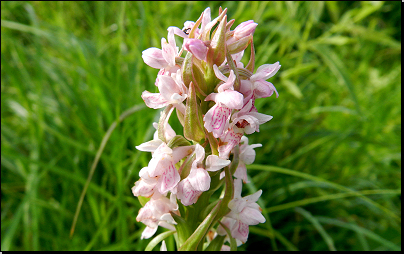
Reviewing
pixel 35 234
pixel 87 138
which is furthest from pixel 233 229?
pixel 87 138

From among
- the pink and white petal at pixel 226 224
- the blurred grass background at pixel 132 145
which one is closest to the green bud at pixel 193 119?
the pink and white petal at pixel 226 224

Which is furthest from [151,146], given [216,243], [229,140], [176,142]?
[216,243]

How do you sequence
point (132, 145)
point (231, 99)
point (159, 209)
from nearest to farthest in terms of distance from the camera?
point (231, 99) → point (159, 209) → point (132, 145)

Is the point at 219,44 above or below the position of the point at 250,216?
above

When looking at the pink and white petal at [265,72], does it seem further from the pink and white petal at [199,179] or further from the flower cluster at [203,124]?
the pink and white petal at [199,179]

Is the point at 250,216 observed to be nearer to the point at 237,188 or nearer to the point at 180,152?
the point at 237,188

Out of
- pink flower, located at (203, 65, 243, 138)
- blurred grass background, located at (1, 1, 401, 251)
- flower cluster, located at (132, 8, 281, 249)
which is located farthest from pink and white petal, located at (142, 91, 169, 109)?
blurred grass background, located at (1, 1, 401, 251)

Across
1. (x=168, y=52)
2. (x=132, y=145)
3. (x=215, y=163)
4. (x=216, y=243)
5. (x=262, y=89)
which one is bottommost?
(x=216, y=243)

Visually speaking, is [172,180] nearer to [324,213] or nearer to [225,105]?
[225,105]
